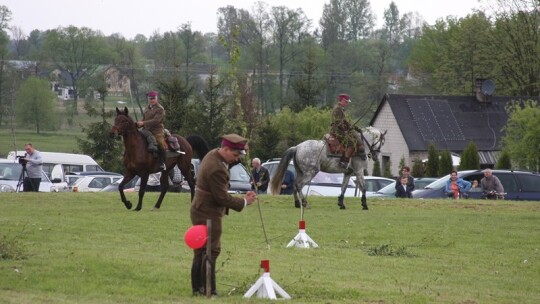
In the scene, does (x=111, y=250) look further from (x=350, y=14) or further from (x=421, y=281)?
(x=350, y=14)

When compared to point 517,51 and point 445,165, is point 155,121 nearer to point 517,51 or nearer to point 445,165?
point 445,165

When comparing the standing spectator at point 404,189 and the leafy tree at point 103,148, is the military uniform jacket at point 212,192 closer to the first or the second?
Result: the standing spectator at point 404,189

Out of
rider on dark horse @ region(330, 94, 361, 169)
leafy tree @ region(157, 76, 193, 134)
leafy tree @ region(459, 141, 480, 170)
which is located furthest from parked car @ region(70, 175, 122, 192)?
leafy tree @ region(459, 141, 480, 170)

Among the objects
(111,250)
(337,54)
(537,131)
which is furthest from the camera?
(337,54)

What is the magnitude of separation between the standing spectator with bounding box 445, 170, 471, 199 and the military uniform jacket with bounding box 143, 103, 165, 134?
496 inches

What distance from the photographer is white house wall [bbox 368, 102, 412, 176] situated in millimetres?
75688

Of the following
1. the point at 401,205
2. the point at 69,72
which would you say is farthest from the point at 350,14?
the point at 401,205

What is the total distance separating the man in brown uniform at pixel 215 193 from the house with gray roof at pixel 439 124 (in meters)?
60.8

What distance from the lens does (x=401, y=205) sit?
30.3 meters

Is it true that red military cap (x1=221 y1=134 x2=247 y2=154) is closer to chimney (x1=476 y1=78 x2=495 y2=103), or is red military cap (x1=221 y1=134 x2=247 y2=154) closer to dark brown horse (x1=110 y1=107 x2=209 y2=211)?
dark brown horse (x1=110 y1=107 x2=209 y2=211)

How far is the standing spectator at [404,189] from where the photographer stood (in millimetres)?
36562

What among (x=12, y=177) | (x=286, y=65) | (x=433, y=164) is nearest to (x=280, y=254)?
(x=12, y=177)

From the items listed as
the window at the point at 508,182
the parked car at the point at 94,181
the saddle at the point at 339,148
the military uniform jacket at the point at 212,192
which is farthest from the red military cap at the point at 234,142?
the parked car at the point at 94,181

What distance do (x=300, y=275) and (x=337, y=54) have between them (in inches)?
4163
